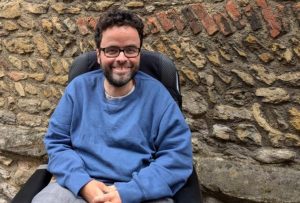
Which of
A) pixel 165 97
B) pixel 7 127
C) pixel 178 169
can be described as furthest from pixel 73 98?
pixel 7 127

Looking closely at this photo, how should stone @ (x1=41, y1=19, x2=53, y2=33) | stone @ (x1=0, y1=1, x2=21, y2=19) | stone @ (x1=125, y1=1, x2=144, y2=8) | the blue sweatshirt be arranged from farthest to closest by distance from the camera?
stone @ (x1=0, y1=1, x2=21, y2=19), stone @ (x1=41, y1=19, x2=53, y2=33), stone @ (x1=125, y1=1, x2=144, y2=8), the blue sweatshirt

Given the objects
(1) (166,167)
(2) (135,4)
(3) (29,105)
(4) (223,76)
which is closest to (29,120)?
(3) (29,105)

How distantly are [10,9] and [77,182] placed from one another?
77.1 inches

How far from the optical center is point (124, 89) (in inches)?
76.4

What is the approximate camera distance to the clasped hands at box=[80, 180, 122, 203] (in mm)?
1689

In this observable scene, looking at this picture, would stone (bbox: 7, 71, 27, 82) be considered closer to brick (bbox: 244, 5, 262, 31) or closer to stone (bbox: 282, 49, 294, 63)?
brick (bbox: 244, 5, 262, 31)

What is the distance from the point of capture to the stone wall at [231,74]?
239 cm

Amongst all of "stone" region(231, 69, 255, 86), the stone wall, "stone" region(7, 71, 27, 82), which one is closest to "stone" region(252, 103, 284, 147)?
the stone wall

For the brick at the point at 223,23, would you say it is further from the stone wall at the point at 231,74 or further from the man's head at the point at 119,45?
the man's head at the point at 119,45

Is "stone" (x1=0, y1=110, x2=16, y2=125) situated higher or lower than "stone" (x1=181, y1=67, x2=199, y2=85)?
lower

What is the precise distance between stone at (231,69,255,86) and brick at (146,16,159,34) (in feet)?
1.91

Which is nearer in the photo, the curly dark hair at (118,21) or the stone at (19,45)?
the curly dark hair at (118,21)

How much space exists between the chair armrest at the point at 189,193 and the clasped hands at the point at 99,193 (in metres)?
0.26

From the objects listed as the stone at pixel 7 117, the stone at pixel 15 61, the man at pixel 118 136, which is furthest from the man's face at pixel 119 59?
the stone at pixel 7 117
